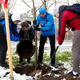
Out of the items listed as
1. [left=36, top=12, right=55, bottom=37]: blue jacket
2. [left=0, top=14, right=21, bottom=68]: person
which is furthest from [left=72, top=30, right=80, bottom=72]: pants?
[left=0, top=14, right=21, bottom=68]: person

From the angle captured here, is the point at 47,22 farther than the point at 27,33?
No

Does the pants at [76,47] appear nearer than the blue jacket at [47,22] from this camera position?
Yes

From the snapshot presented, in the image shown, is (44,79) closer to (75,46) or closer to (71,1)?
(75,46)

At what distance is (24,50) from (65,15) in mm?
1541

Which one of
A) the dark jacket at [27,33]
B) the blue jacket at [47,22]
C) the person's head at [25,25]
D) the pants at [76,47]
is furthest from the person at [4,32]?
the pants at [76,47]

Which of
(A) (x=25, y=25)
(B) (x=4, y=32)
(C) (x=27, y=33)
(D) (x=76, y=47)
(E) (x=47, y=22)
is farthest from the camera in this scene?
(C) (x=27, y=33)

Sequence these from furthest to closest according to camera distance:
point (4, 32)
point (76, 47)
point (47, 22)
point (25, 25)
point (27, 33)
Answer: point (27, 33) < point (25, 25) < point (47, 22) < point (4, 32) < point (76, 47)

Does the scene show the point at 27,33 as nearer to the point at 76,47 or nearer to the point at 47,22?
the point at 47,22

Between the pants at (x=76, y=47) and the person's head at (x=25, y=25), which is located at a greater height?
the person's head at (x=25, y=25)

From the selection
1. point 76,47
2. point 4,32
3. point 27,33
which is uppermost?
point 4,32

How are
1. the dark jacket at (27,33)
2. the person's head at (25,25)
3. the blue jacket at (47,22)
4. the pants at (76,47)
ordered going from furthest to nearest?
1. the dark jacket at (27,33)
2. the person's head at (25,25)
3. the blue jacket at (47,22)
4. the pants at (76,47)

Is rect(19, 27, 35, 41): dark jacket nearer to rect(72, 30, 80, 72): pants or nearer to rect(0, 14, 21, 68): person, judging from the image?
rect(0, 14, 21, 68): person

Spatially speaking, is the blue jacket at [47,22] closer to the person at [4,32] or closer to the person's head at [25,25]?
the person's head at [25,25]

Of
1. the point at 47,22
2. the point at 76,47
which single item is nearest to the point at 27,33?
the point at 47,22
